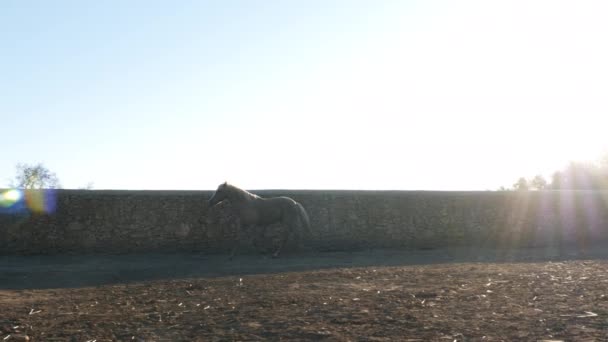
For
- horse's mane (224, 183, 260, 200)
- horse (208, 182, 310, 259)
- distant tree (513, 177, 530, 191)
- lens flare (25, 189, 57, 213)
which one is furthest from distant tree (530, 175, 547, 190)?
lens flare (25, 189, 57, 213)

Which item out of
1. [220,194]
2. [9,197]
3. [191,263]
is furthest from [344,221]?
[9,197]

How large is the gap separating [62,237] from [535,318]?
47.7 ft

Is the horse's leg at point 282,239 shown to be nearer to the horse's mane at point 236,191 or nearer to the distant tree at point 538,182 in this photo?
the horse's mane at point 236,191

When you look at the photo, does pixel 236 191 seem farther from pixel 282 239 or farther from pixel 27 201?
pixel 27 201

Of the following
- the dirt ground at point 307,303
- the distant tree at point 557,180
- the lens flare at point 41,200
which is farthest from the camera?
the distant tree at point 557,180

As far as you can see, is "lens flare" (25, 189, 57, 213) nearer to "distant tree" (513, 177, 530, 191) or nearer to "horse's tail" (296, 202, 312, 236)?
"horse's tail" (296, 202, 312, 236)

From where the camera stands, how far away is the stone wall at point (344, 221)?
18188 millimetres

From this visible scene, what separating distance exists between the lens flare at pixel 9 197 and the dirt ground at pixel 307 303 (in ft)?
12.0

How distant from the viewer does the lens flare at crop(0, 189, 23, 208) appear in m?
18.0

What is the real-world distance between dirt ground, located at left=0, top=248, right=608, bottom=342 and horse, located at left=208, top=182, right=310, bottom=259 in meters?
2.83

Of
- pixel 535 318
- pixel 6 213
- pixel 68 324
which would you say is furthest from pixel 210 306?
pixel 6 213

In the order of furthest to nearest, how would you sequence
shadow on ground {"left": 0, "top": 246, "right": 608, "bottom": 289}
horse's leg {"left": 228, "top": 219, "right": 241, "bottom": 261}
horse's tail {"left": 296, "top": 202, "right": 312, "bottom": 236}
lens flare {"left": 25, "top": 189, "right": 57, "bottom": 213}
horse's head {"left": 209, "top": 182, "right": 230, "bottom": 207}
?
1. horse's tail {"left": 296, "top": 202, "right": 312, "bottom": 236}
2. lens flare {"left": 25, "top": 189, "right": 57, "bottom": 213}
3. horse's head {"left": 209, "top": 182, "right": 230, "bottom": 207}
4. horse's leg {"left": 228, "top": 219, "right": 241, "bottom": 261}
5. shadow on ground {"left": 0, "top": 246, "right": 608, "bottom": 289}

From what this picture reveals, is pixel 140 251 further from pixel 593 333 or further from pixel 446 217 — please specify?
pixel 593 333

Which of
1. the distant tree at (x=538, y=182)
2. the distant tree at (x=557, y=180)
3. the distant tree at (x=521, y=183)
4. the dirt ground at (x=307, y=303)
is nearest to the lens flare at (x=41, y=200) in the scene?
the dirt ground at (x=307, y=303)
